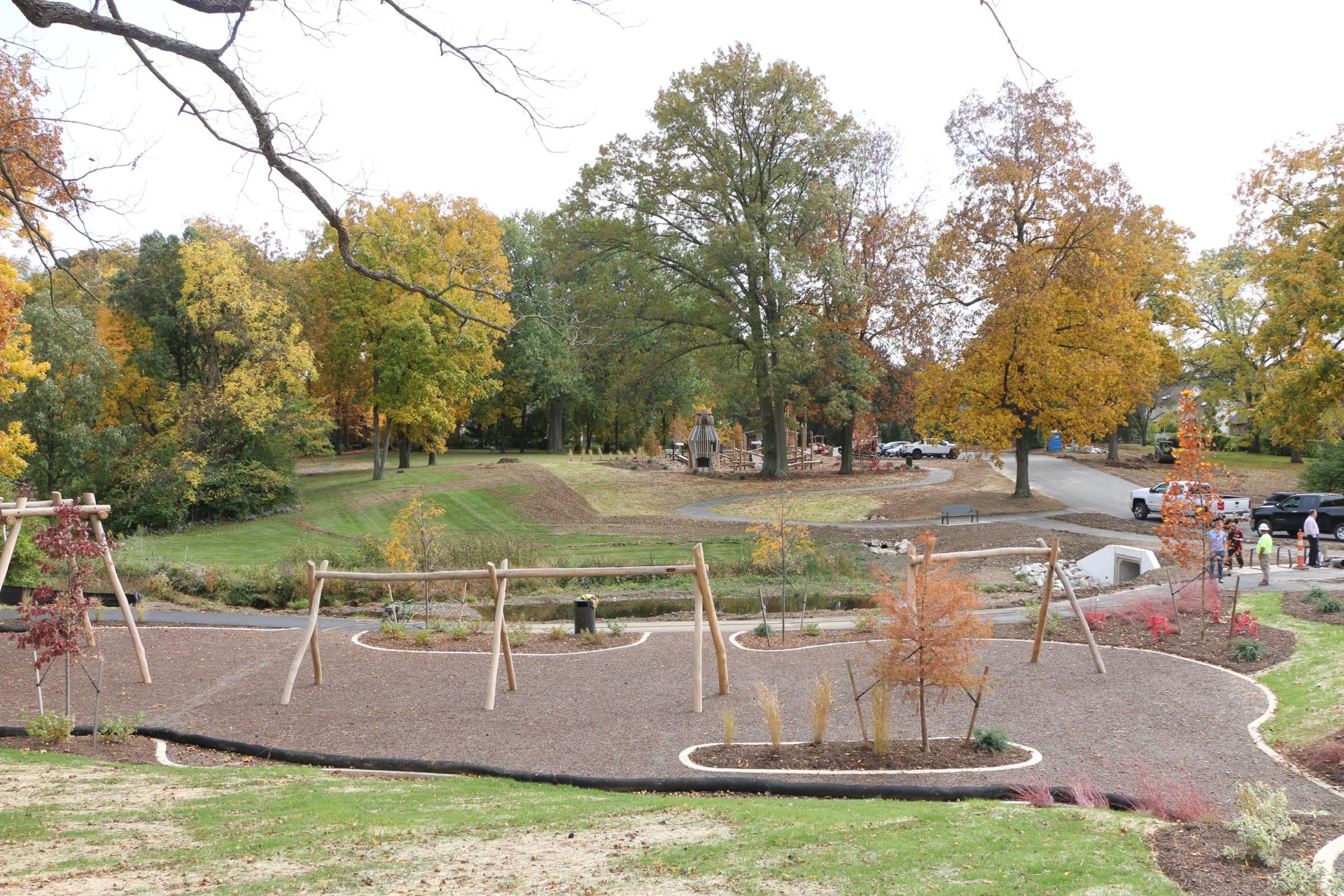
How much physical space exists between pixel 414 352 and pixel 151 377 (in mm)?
11450

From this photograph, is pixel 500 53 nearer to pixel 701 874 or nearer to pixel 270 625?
pixel 701 874

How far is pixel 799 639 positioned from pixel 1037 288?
983 inches

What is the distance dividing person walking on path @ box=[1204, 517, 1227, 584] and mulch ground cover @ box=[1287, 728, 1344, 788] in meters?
7.74

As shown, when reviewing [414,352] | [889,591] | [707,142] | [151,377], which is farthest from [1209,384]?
[151,377]

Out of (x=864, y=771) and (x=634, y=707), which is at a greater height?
(x=864, y=771)

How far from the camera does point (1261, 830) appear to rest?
20.1 ft

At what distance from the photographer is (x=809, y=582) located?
2638cm

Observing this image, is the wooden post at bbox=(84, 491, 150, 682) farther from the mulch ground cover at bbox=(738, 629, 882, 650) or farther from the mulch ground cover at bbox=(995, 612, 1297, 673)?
the mulch ground cover at bbox=(995, 612, 1297, 673)

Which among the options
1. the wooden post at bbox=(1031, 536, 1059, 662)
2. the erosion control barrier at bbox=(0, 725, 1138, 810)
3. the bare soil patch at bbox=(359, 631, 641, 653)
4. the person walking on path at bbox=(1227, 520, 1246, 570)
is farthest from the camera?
the person walking on path at bbox=(1227, 520, 1246, 570)

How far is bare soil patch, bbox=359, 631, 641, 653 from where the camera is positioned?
15.8 metres

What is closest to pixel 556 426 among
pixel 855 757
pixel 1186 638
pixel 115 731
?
pixel 1186 638

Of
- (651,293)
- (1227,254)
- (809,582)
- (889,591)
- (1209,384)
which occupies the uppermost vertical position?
(1227,254)

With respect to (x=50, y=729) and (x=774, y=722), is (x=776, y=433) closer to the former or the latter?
(x=774, y=722)

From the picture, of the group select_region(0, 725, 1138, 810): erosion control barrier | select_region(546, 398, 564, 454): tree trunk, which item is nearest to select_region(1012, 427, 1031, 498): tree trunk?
select_region(546, 398, 564, 454): tree trunk
